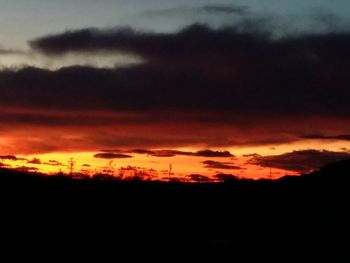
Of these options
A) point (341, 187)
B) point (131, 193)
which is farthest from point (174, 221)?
point (341, 187)

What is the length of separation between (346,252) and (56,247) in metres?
8.92

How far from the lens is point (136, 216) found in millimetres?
26797

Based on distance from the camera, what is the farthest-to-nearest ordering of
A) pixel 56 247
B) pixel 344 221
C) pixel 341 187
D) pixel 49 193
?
pixel 341 187 < pixel 49 193 < pixel 344 221 < pixel 56 247

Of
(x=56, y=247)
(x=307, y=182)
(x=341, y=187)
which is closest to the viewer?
(x=56, y=247)

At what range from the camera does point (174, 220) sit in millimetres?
26891

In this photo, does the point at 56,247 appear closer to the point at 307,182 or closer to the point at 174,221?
the point at 174,221

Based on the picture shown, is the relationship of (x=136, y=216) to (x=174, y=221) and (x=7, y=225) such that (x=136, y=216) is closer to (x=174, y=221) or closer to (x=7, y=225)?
(x=174, y=221)

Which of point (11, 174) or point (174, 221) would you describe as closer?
point (174, 221)

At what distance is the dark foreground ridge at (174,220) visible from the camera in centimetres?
2286

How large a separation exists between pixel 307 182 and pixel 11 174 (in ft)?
40.7

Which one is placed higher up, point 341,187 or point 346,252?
point 341,187

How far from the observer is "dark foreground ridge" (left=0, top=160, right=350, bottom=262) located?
22.9 meters

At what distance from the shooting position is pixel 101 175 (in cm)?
3131

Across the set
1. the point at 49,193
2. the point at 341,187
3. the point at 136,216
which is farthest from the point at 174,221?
the point at 341,187
